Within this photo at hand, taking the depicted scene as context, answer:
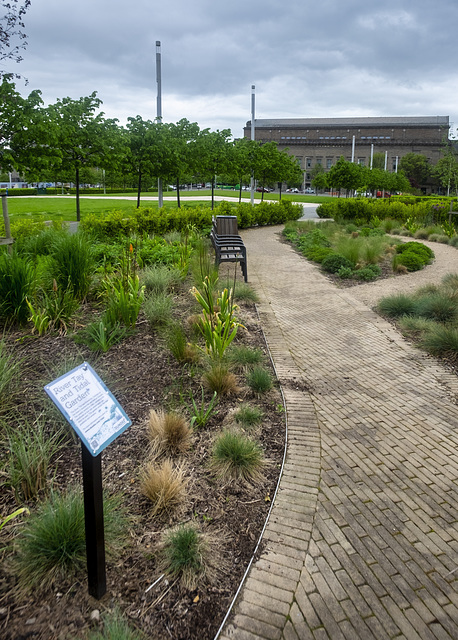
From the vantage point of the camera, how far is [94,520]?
6.79ft

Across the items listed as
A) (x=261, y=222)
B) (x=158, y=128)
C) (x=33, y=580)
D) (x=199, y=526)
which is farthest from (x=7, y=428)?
(x=261, y=222)

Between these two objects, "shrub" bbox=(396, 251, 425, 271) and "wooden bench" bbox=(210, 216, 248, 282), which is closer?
"wooden bench" bbox=(210, 216, 248, 282)

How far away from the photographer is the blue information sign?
1.85m

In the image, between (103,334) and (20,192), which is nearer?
(103,334)

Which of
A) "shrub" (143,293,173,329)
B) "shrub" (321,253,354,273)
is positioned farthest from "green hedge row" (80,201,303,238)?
"shrub" (143,293,173,329)

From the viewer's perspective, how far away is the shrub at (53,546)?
231 centimetres

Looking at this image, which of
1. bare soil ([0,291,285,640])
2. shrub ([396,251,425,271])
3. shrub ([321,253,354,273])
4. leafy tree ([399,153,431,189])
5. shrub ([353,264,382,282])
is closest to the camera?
bare soil ([0,291,285,640])

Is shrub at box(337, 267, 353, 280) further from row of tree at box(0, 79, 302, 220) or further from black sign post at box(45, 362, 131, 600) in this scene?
black sign post at box(45, 362, 131, 600)

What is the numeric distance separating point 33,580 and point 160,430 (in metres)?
1.38

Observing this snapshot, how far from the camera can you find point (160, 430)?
138 inches

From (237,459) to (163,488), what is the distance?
0.62 metres

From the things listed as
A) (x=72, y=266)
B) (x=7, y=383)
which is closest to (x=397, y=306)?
(x=72, y=266)

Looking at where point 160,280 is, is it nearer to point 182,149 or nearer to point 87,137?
point 87,137

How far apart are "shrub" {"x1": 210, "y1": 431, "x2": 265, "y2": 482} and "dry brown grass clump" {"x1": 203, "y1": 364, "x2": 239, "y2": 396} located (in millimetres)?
929
